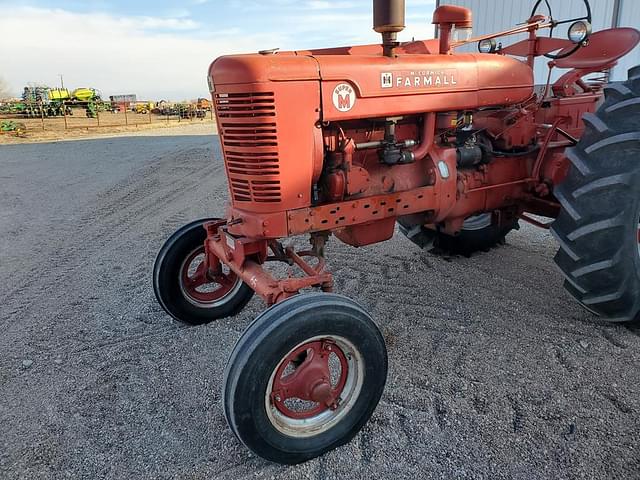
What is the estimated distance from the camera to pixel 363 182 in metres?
2.72

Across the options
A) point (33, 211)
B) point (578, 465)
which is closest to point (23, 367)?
point (578, 465)

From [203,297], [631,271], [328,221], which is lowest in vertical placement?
[203,297]

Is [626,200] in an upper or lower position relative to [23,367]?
upper

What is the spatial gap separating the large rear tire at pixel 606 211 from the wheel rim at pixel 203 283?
2.03m

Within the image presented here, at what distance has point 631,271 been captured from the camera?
2752 mm

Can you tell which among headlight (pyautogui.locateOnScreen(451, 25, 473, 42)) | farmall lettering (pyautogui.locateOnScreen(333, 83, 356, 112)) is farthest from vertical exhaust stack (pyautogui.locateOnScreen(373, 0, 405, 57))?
headlight (pyautogui.locateOnScreen(451, 25, 473, 42))

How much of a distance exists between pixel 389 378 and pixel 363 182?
3.47 ft

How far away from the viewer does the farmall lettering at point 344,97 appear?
2457mm

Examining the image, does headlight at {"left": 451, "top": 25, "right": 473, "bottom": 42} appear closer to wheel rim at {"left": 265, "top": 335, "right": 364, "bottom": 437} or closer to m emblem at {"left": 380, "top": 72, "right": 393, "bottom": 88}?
m emblem at {"left": 380, "top": 72, "right": 393, "bottom": 88}

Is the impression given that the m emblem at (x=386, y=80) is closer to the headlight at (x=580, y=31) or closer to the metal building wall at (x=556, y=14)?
the headlight at (x=580, y=31)

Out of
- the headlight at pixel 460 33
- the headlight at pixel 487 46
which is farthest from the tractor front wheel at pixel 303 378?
the headlight at pixel 487 46

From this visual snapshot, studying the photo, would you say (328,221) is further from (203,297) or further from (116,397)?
(116,397)

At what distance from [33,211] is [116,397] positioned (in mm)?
4700

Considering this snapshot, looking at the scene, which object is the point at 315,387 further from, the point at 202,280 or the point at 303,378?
the point at 202,280
